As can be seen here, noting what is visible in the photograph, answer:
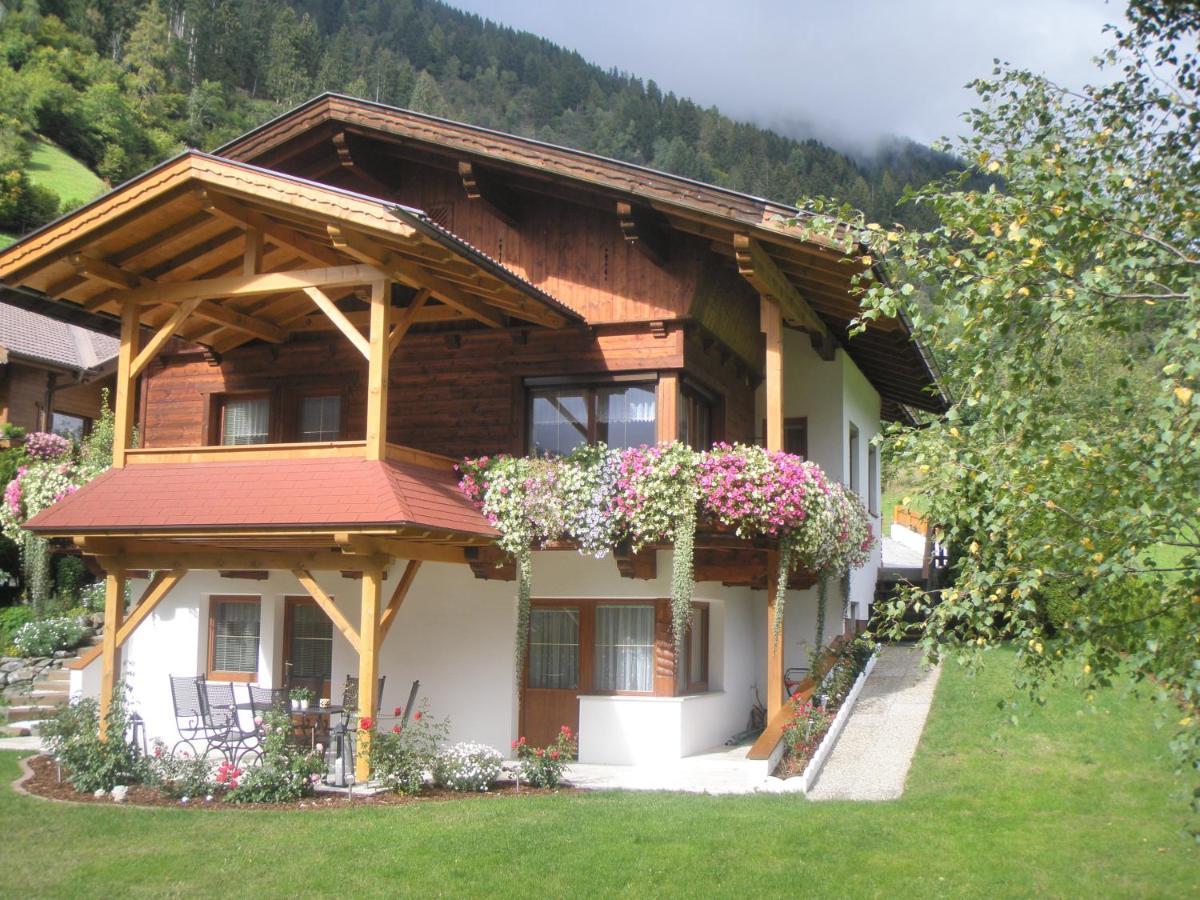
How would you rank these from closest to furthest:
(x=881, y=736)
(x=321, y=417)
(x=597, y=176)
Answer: (x=881, y=736) < (x=597, y=176) < (x=321, y=417)

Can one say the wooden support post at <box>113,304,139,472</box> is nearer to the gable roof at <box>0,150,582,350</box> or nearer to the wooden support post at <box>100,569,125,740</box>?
the gable roof at <box>0,150,582,350</box>

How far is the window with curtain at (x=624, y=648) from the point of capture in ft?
47.1

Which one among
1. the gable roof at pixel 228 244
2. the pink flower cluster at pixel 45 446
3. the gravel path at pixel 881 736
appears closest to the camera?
the gravel path at pixel 881 736

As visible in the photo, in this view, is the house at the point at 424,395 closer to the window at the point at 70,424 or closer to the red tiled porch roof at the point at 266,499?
the red tiled porch roof at the point at 266,499

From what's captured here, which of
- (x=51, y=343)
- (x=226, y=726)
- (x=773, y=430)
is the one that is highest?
(x=51, y=343)

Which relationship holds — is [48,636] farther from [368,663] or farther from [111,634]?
[368,663]

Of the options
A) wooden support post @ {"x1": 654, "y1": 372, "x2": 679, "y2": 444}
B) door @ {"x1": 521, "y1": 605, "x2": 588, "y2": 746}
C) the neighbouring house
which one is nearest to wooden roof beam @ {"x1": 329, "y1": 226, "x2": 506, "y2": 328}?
wooden support post @ {"x1": 654, "y1": 372, "x2": 679, "y2": 444}

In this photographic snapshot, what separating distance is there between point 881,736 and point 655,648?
275cm

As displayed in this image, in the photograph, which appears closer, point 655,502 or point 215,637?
point 655,502

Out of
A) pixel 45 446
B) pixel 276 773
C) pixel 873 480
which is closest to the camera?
pixel 276 773

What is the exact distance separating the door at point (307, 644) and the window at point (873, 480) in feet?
32.8

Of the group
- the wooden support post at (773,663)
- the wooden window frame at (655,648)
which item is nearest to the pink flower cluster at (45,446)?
the wooden window frame at (655,648)

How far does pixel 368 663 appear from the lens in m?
11.8

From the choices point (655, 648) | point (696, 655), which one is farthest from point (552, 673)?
point (696, 655)
